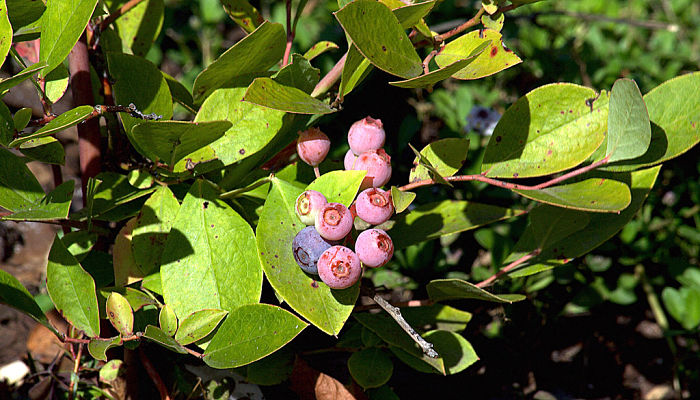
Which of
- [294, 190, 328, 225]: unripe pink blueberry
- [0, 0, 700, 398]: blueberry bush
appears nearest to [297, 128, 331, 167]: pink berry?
[0, 0, 700, 398]: blueberry bush

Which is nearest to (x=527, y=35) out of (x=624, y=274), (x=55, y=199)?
(x=624, y=274)

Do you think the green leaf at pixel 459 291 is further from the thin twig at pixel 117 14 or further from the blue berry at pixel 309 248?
the thin twig at pixel 117 14

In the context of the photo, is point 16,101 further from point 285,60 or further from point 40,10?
point 285,60

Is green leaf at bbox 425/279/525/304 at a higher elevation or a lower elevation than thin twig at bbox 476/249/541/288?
higher

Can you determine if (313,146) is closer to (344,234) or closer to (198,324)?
(344,234)

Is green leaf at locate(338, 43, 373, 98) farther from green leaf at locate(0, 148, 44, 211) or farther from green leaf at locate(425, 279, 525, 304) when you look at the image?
green leaf at locate(0, 148, 44, 211)
